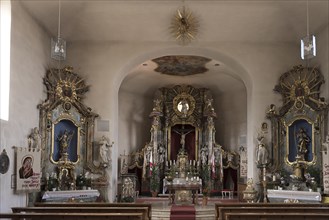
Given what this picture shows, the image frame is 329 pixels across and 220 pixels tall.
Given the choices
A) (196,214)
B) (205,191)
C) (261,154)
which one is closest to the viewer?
(196,214)

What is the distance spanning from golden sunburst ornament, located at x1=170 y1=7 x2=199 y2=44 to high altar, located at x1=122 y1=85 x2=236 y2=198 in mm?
6942

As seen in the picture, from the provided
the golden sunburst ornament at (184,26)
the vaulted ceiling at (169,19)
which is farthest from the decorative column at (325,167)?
the golden sunburst ornament at (184,26)

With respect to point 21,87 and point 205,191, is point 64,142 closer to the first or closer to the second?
point 21,87

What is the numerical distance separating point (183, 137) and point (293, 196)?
9.45 meters

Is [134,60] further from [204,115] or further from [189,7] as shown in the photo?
[204,115]

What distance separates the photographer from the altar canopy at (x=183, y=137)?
2141 centimetres

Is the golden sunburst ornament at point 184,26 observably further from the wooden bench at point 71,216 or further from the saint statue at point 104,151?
the wooden bench at point 71,216

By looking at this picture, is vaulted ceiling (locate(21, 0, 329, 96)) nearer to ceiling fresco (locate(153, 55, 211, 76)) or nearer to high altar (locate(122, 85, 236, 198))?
ceiling fresco (locate(153, 55, 211, 76))

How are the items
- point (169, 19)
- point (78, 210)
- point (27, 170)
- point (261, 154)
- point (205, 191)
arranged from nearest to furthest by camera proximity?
point (78, 210) < point (27, 170) < point (169, 19) < point (261, 154) < point (205, 191)

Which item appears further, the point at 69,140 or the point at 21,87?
the point at 69,140

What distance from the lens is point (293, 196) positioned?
1350cm

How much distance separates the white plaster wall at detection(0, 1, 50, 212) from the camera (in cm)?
1148

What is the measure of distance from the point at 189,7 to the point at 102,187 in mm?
6168

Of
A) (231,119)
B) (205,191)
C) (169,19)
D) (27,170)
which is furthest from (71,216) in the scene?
(231,119)
